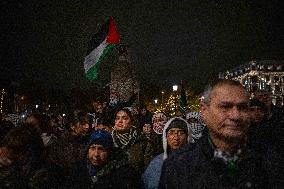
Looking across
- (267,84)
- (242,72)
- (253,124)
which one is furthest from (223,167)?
(242,72)

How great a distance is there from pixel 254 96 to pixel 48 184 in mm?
2904

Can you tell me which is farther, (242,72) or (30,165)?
(242,72)

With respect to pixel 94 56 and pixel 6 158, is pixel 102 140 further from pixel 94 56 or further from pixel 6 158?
pixel 94 56

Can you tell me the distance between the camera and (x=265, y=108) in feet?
16.9

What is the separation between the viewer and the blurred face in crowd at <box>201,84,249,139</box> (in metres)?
2.89

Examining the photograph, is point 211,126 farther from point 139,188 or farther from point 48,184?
point 139,188

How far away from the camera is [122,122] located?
269 inches

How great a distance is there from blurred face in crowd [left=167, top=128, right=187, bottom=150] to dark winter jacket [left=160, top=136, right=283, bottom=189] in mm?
2556

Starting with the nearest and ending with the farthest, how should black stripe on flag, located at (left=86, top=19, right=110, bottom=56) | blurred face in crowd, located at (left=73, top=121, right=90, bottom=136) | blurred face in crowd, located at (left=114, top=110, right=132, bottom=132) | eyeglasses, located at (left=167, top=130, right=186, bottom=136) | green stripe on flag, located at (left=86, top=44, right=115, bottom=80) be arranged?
eyeglasses, located at (left=167, top=130, right=186, bottom=136)
blurred face in crowd, located at (left=114, top=110, right=132, bottom=132)
blurred face in crowd, located at (left=73, top=121, right=90, bottom=136)
green stripe on flag, located at (left=86, top=44, right=115, bottom=80)
black stripe on flag, located at (left=86, top=19, right=110, bottom=56)

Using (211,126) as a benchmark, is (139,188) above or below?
below

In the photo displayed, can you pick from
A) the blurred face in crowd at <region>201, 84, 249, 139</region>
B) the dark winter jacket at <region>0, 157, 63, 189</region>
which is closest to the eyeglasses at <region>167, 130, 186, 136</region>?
the dark winter jacket at <region>0, 157, 63, 189</region>

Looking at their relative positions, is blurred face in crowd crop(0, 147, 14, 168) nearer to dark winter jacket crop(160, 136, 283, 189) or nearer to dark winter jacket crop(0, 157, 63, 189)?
dark winter jacket crop(0, 157, 63, 189)

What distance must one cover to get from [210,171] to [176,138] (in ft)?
9.23

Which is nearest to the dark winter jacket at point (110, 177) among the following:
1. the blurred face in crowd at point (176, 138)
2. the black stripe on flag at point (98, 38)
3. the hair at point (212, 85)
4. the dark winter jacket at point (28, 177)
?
the dark winter jacket at point (28, 177)
